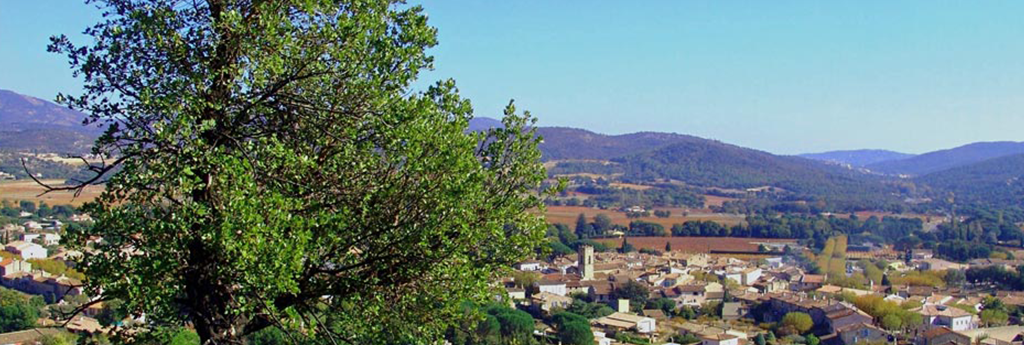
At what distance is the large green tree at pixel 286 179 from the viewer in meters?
4.43

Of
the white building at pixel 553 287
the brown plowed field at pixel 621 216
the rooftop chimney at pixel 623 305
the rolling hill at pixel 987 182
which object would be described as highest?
the rolling hill at pixel 987 182

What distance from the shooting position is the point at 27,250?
5175 cm

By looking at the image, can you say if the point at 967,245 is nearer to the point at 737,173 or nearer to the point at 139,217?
the point at 139,217

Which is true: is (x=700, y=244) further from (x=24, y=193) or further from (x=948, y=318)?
(x=24, y=193)

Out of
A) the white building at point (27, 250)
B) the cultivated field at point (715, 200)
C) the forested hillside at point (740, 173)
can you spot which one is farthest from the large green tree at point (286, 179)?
the forested hillside at point (740, 173)

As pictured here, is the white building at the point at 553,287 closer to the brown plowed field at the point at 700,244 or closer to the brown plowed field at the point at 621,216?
the brown plowed field at the point at 700,244

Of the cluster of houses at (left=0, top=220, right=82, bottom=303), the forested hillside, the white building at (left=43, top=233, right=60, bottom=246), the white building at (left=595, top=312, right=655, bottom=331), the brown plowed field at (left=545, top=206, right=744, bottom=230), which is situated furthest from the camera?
the forested hillside

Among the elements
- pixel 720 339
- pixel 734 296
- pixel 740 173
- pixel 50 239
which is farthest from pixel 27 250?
pixel 740 173

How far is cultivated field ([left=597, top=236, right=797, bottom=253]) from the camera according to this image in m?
79.3

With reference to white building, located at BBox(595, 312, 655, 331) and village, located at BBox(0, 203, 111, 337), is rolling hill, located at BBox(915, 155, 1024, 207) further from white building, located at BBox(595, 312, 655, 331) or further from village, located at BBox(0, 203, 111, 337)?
village, located at BBox(0, 203, 111, 337)

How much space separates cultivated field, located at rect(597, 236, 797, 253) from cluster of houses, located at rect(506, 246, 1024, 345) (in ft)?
24.3

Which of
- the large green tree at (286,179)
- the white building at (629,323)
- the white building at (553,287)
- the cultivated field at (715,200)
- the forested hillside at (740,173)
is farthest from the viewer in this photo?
the forested hillside at (740,173)

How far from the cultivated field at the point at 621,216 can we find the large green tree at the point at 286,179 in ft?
283

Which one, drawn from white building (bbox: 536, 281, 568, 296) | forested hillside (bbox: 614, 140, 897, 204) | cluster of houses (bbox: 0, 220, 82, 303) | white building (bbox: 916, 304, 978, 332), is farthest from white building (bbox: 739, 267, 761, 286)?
forested hillside (bbox: 614, 140, 897, 204)
